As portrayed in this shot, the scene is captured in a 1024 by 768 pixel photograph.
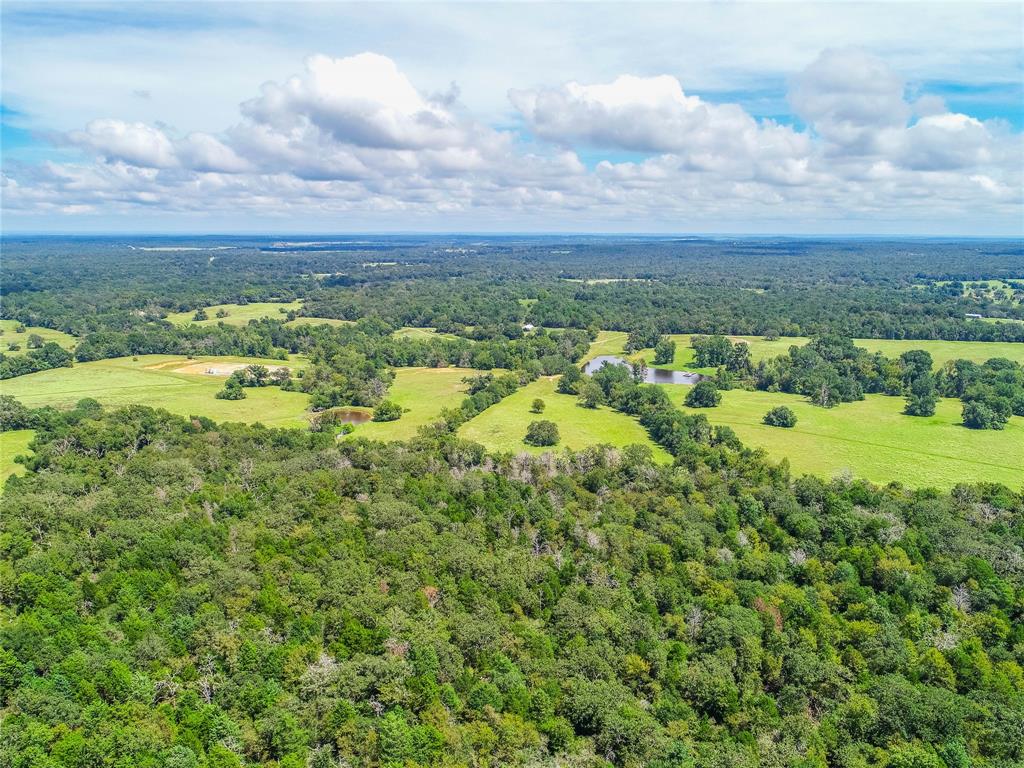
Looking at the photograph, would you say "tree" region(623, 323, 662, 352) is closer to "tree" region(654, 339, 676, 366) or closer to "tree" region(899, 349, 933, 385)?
"tree" region(654, 339, 676, 366)

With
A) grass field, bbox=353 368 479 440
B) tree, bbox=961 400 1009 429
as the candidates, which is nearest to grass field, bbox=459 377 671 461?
grass field, bbox=353 368 479 440

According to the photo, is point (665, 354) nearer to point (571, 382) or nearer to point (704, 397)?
point (571, 382)

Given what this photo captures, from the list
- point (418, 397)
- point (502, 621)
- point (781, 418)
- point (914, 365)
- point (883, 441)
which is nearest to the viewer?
point (502, 621)

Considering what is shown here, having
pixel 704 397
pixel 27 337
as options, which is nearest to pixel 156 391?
pixel 27 337

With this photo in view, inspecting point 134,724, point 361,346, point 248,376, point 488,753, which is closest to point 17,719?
point 134,724

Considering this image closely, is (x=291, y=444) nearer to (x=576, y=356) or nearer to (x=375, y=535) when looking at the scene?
(x=375, y=535)

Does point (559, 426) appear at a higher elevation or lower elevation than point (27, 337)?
lower
